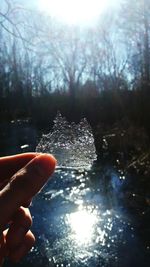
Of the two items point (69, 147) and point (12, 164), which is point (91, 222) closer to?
point (69, 147)

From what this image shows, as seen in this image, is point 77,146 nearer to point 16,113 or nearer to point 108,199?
point 108,199

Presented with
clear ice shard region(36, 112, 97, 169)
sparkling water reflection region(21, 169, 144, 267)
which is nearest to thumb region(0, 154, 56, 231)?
clear ice shard region(36, 112, 97, 169)

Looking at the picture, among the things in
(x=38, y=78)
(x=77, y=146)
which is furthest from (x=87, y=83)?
(x=77, y=146)

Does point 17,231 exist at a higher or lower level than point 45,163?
lower

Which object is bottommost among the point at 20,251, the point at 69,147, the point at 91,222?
the point at 91,222

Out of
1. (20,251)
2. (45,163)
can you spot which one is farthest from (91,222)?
(45,163)

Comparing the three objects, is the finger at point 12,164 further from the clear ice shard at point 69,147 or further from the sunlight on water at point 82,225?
the sunlight on water at point 82,225

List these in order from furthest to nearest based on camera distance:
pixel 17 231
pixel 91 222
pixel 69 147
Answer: pixel 91 222
pixel 69 147
pixel 17 231
